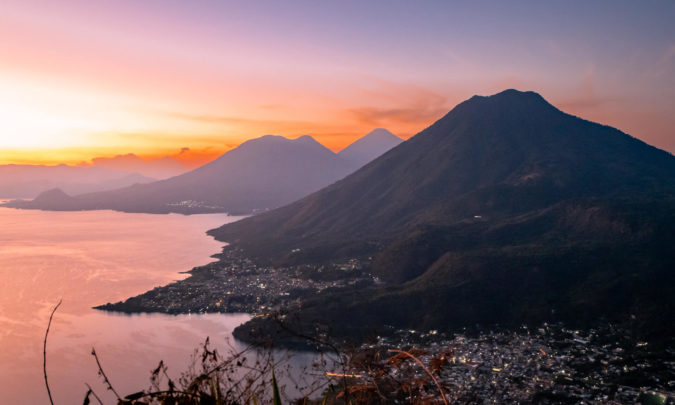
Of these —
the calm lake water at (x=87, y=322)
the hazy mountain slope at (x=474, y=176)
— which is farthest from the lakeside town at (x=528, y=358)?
the hazy mountain slope at (x=474, y=176)

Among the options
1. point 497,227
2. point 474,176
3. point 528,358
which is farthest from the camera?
point 474,176

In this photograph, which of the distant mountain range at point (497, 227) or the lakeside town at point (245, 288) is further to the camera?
the lakeside town at point (245, 288)

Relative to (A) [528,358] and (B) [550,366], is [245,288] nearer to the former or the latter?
(A) [528,358]

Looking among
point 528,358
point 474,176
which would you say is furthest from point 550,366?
point 474,176

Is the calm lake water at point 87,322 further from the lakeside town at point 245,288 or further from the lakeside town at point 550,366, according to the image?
the lakeside town at point 550,366

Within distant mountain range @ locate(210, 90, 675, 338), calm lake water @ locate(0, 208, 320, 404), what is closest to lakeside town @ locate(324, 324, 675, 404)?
distant mountain range @ locate(210, 90, 675, 338)

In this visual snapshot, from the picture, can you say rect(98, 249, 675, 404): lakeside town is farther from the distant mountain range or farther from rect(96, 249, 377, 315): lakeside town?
the distant mountain range
